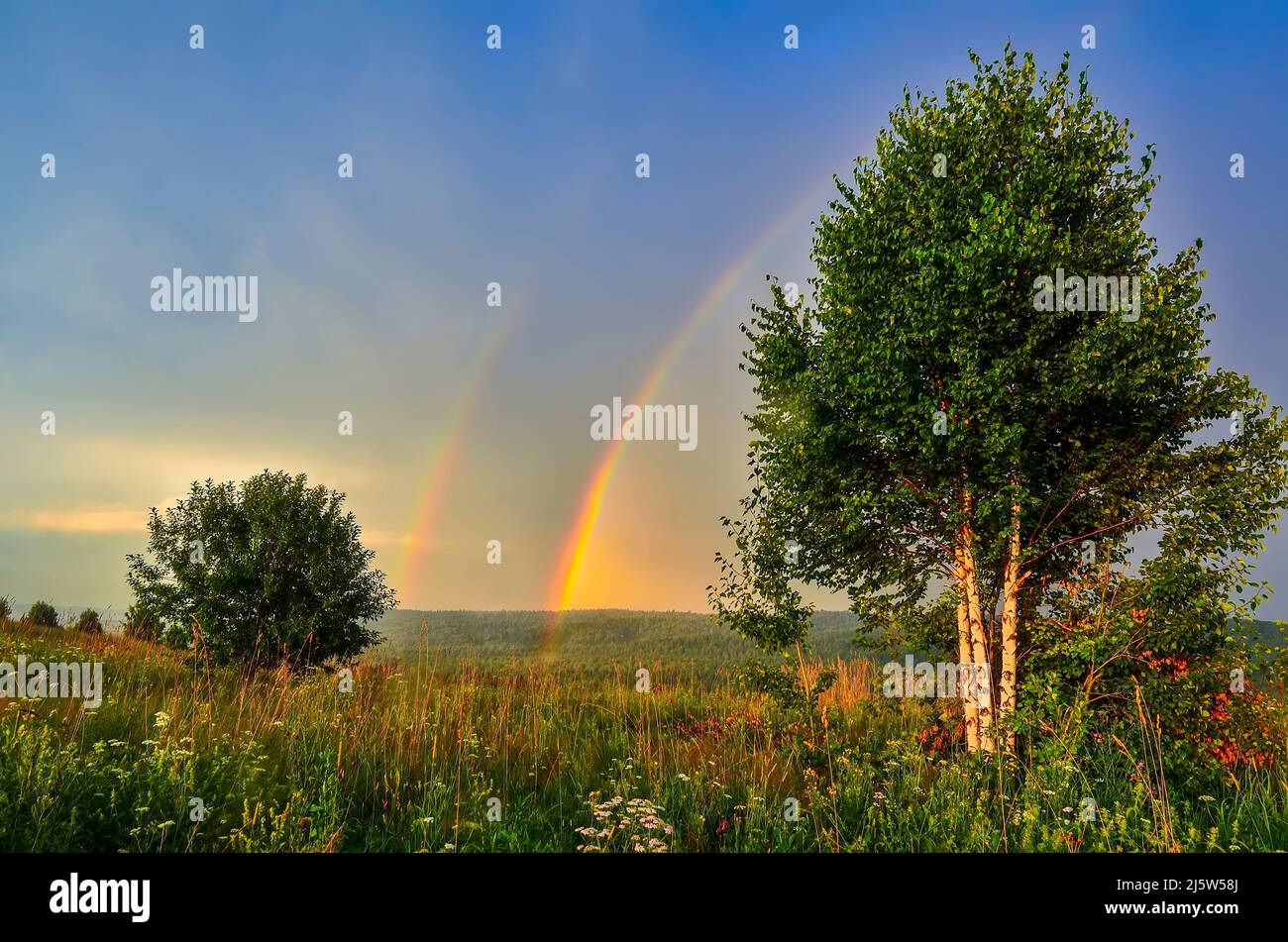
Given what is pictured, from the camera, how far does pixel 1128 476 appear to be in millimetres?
12406

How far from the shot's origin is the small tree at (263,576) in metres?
19.2

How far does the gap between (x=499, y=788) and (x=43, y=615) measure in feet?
86.1

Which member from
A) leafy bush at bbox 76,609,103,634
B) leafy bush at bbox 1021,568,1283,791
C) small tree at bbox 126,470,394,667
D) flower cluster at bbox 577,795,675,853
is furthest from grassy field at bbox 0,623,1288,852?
leafy bush at bbox 76,609,103,634

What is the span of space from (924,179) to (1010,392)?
460cm

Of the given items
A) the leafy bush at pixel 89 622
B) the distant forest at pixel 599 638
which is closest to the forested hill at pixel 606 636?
the distant forest at pixel 599 638

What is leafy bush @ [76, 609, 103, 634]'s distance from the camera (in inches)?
1003

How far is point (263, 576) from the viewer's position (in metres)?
19.3

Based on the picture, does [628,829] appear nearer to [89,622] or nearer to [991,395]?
[991,395]

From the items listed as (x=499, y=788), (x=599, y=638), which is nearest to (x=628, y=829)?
(x=499, y=788)

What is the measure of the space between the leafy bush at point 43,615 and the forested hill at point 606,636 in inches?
529

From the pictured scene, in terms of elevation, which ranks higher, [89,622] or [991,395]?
[991,395]

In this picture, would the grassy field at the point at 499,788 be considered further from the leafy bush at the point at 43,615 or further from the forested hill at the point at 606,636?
the leafy bush at the point at 43,615
